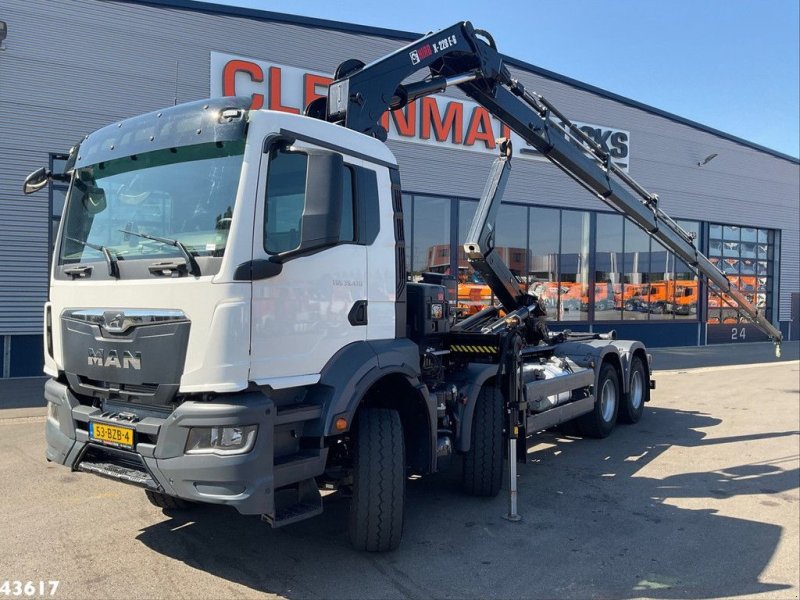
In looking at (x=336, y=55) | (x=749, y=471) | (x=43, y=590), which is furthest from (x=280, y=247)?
(x=336, y=55)

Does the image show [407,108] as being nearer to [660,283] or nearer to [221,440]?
[660,283]

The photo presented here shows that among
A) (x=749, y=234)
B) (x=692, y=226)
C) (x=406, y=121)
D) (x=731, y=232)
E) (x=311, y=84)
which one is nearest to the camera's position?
(x=311, y=84)

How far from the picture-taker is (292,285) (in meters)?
3.88

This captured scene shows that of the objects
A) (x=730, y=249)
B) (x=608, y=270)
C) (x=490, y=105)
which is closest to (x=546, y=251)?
(x=608, y=270)

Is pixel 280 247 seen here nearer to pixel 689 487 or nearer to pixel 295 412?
pixel 295 412

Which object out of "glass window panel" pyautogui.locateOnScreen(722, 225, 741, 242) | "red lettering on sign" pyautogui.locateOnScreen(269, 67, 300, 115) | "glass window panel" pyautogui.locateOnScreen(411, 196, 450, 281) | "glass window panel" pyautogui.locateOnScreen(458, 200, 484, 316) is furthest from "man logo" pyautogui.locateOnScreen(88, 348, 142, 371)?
"glass window panel" pyautogui.locateOnScreen(722, 225, 741, 242)

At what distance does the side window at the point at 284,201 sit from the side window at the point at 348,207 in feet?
1.55

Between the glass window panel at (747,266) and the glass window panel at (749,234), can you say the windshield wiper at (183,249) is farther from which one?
the glass window panel at (747,266)

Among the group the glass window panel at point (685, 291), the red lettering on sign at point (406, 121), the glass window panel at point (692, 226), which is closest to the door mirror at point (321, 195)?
the red lettering on sign at point (406, 121)

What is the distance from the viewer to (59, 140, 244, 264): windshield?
147 inches

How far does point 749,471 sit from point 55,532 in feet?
23.2

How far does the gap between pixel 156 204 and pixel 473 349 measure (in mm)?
3216

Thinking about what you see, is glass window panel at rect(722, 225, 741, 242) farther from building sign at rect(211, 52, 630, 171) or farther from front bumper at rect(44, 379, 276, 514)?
front bumper at rect(44, 379, 276, 514)

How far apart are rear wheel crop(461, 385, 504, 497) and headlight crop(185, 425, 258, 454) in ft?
8.95
